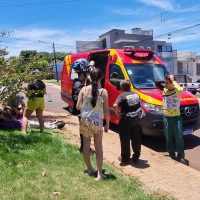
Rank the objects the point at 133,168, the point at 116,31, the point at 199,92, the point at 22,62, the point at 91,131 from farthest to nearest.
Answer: the point at 116,31, the point at 199,92, the point at 22,62, the point at 133,168, the point at 91,131

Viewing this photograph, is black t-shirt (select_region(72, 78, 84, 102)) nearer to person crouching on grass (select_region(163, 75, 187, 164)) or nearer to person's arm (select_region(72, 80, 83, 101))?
person's arm (select_region(72, 80, 83, 101))

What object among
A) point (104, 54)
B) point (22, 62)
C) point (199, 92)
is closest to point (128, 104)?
point (22, 62)

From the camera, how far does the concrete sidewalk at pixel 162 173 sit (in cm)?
602

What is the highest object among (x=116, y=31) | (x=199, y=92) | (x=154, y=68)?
(x=116, y=31)

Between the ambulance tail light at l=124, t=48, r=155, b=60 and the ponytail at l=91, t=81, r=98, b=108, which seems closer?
the ponytail at l=91, t=81, r=98, b=108

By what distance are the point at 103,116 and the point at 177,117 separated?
2693mm

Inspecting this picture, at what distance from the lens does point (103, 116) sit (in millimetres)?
5992

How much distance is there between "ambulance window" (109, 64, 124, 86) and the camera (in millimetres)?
10727

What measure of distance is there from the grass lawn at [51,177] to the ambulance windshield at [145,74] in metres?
3.41

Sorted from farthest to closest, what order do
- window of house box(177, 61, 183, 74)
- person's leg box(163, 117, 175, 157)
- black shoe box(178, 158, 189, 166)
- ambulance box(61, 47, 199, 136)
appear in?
window of house box(177, 61, 183, 74)
ambulance box(61, 47, 199, 136)
person's leg box(163, 117, 175, 157)
black shoe box(178, 158, 189, 166)

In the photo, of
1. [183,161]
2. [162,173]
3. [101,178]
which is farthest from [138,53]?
[101,178]

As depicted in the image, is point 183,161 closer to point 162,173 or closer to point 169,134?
point 169,134

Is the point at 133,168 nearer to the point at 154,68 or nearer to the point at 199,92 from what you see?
the point at 154,68

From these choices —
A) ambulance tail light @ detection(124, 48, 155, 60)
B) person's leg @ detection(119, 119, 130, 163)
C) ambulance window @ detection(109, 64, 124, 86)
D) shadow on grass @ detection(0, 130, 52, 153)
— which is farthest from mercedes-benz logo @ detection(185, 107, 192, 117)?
shadow on grass @ detection(0, 130, 52, 153)
